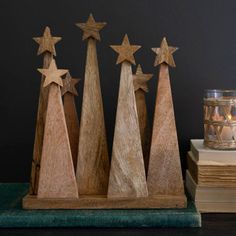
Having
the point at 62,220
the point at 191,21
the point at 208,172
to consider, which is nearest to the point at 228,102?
the point at 208,172

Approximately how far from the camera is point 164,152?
0.63 m

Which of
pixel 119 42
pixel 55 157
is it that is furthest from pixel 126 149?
pixel 119 42

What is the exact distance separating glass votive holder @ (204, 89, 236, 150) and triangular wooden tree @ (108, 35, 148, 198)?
139mm

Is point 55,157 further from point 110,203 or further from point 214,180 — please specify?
point 214,180

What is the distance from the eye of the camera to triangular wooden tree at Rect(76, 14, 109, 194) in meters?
0.65

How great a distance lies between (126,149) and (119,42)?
29 cm

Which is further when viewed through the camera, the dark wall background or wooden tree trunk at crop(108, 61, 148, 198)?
the dark wall background

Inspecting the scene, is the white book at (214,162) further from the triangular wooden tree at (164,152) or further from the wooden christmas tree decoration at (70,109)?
the wooden christmas tree decoration at (70,109)

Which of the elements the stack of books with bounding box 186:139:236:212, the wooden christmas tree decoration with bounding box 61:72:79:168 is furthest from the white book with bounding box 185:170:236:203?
the wooden christmas tree decoration with bounding box 61:72:79:168

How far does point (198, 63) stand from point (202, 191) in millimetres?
291

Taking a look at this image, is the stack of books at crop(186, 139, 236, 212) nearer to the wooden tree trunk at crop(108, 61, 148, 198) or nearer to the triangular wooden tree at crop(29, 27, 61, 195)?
the wooden tree trunk at crop(108, 61, 148, 198)

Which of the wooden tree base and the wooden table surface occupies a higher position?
the wooden tree base

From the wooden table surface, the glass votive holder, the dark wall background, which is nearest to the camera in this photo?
the wooden table surface

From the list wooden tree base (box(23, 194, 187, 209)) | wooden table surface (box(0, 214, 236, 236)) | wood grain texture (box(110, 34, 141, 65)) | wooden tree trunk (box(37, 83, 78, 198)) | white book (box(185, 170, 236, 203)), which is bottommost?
wooden table surface (box(0, 214, 236, 236))
